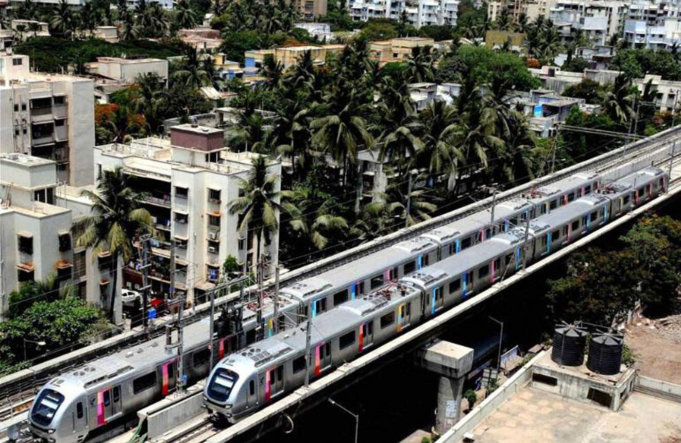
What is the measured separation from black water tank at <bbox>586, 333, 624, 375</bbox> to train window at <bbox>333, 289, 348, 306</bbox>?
1131 centimetres

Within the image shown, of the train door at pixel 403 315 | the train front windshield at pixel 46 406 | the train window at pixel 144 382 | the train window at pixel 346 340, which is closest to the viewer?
the train front windshield at pixel 46 406

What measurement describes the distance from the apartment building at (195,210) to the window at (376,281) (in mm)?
11672

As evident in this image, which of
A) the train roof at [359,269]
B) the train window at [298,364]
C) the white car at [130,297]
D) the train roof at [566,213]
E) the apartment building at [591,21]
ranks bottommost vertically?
the white car at [130,297]

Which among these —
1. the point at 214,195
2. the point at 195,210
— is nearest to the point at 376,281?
the point at 214,195

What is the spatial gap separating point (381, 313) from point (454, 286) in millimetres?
7074

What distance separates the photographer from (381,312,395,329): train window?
39.4m

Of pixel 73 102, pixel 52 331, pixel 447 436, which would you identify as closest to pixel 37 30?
pixel 73 102

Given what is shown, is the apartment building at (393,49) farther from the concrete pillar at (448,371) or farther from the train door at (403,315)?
the train door at (403,315)

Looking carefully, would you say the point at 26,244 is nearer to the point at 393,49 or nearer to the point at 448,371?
the point at 448,371

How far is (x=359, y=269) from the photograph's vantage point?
141 ft

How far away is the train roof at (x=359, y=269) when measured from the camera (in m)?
39.2

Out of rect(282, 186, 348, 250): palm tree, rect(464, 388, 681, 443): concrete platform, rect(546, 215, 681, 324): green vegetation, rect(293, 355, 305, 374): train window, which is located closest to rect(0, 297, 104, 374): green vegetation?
rect(293, 355, 305, 374): train window

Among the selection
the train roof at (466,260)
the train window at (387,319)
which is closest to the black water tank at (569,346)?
the train roof at (466,260)

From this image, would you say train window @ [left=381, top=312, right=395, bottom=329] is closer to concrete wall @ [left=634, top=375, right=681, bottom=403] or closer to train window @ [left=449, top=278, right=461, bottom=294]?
train window @ [left=449, top=278, right=461, bottom=294]
